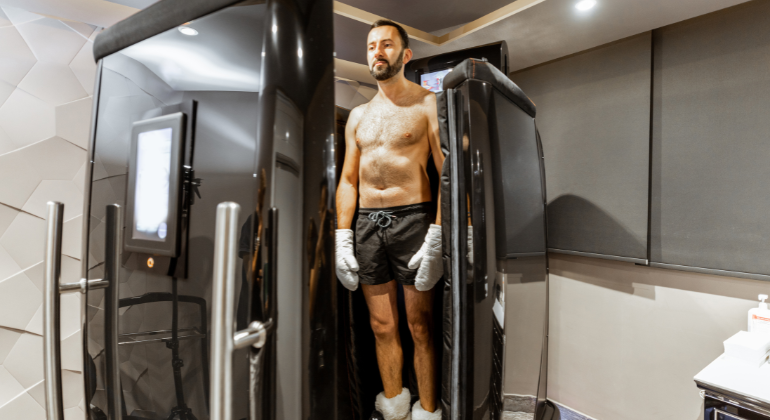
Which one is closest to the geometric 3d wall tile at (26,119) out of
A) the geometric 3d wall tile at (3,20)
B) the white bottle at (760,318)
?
the geometric 3d wall tile at (3,20)

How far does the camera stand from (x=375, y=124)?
5.92ft

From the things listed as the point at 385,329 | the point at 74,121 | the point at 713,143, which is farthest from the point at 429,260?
the point at 74,121

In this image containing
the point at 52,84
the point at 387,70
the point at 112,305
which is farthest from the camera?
the point at 52,84

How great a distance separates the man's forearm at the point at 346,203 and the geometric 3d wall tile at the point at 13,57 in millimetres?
1954

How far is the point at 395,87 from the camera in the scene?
1.83m

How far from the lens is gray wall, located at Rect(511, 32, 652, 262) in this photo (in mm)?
2365

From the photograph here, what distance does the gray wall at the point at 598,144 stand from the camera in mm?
2365

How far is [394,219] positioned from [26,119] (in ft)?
7.19

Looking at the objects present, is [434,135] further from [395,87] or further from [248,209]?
[248,209]

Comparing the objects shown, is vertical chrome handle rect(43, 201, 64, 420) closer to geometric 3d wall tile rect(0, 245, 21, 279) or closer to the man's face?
the man's face

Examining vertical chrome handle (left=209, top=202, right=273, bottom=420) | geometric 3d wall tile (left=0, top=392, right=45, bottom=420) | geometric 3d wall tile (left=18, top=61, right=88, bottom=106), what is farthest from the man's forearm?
geometric 3d wall tile (left=0, top=392, right=45, bottom=420)

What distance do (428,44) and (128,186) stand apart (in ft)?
7.40

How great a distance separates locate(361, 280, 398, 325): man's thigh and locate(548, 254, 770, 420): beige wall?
1662 millimetres

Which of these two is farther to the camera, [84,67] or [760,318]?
[84,67]
